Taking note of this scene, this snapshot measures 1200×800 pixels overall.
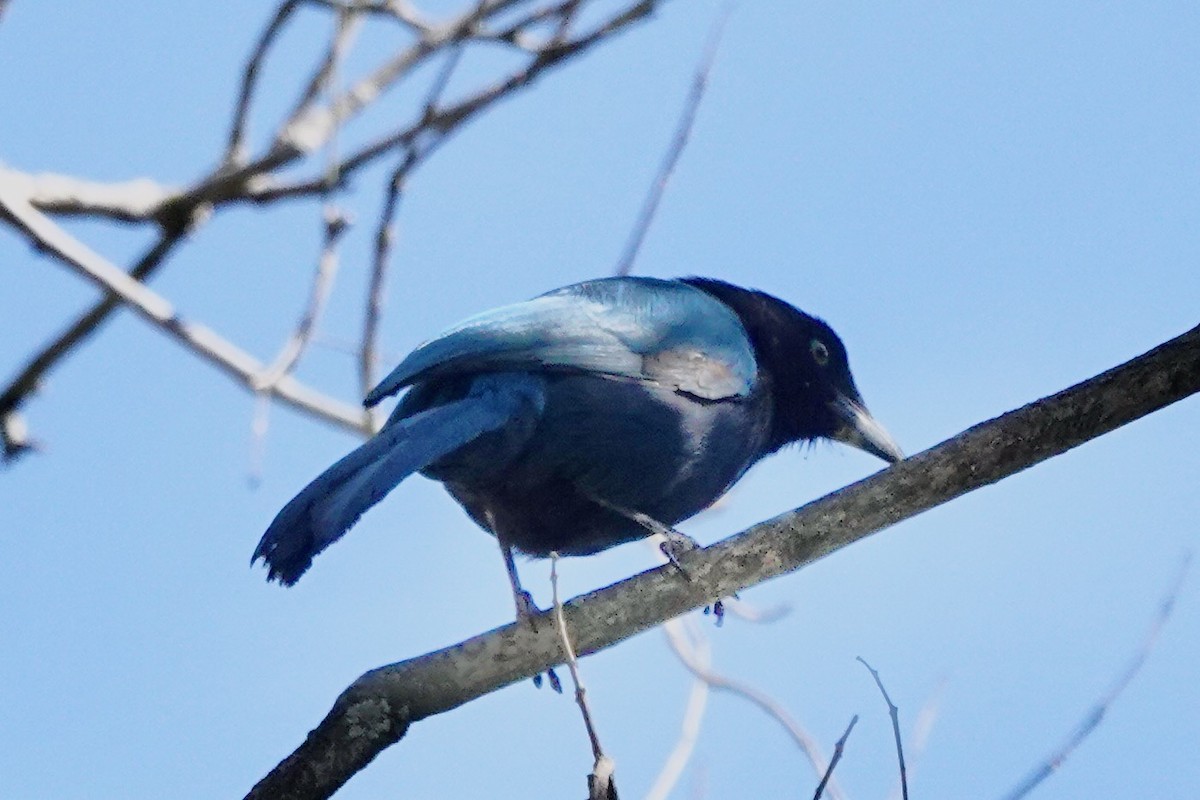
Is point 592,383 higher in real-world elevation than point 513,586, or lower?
higher

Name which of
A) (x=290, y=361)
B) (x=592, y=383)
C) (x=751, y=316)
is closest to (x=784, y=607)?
(x=751, y=316)

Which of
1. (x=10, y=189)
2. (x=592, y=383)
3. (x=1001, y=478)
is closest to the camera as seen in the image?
(x=1001, y=478)

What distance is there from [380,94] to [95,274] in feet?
3.88

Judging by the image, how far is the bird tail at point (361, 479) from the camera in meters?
4.23

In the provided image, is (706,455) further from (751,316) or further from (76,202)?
(76,202)

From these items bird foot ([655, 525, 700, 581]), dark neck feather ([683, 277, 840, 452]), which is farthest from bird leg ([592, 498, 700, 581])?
dark neck feather ([683, 277, 840, 452])

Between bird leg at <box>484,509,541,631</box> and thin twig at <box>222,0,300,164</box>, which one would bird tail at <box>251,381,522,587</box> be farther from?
thin twig at <box>222,0,300,164</box>

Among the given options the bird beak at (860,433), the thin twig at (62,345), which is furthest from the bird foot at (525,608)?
the bird beak at (860,433)

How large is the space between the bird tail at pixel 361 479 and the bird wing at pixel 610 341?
19cm

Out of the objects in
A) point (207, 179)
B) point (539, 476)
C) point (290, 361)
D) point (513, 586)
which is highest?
point (207, 179)

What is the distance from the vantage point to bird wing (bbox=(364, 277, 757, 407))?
203 inches

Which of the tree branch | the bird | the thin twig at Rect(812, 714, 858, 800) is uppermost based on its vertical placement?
the bird

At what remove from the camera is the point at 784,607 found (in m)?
7.00

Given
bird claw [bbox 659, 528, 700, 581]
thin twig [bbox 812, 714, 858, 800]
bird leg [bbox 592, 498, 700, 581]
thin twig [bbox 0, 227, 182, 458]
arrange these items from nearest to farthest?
Answer: thin twig [bbox 812, 714, 858, 800] → bird claw [bbox 659, 528, 700, 581] → bird leg [bbox 592, 498, 700, 581] → thin twig [bbox 0, 227, 182, 458]
